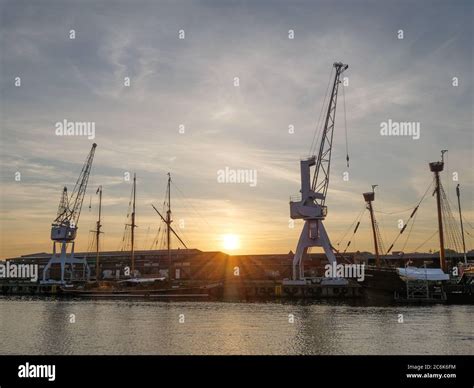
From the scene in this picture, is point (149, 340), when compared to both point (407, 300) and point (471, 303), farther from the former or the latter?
point (471, 303)

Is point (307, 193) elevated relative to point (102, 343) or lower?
elevated

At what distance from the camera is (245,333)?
1865 inches

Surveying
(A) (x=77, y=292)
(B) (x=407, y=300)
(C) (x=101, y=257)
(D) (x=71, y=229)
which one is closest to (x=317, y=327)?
(B) (x=407, y=300)

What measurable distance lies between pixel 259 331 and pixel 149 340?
454 inches

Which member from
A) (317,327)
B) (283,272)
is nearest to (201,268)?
(283,272)

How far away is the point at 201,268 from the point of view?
513ft

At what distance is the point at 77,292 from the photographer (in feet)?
393

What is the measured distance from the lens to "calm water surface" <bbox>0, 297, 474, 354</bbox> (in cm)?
3981

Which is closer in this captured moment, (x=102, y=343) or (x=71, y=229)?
(x=102, y=343)

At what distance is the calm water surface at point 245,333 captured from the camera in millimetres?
39812
